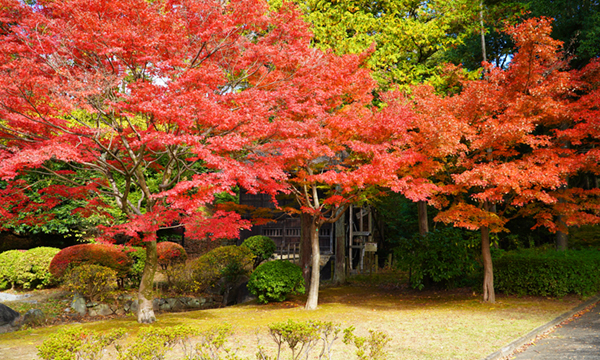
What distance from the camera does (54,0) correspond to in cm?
780

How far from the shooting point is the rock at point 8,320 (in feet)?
30.9

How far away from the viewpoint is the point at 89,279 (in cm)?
1161

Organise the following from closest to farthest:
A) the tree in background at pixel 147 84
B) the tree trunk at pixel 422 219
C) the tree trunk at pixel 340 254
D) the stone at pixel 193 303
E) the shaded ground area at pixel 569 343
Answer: the shaded ground area at pixel 569 343
the tree in background at pixel 147 84
the stone at pixel 193 303
the tree trunk at pixel 422 219
the tree trunk at pixel 340 254

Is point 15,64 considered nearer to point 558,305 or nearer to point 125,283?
point 125,283

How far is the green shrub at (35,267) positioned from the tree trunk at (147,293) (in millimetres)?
6485

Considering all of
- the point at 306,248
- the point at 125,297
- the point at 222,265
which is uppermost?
the point at 306,248

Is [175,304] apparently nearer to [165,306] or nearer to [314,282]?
[165,306]

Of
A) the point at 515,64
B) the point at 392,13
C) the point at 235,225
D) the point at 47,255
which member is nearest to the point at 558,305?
the point at 515,64

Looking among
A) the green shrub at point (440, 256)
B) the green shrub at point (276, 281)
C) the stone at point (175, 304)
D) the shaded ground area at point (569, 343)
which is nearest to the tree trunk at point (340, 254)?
the green shrub at point (440, 256)

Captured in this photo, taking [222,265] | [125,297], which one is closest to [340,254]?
[222,265]

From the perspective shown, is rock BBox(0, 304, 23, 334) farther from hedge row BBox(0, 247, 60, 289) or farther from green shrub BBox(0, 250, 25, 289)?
green shrub BBox(0, 250, 25, 289)

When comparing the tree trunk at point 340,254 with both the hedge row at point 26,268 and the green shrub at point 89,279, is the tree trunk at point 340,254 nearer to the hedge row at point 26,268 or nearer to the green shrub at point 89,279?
the green shrub at point 89,279

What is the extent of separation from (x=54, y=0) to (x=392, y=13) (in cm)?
1073

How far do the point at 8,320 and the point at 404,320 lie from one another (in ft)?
29.1
